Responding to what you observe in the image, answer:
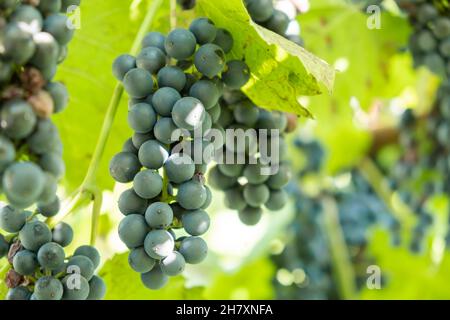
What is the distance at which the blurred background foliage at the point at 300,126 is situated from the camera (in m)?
1.81

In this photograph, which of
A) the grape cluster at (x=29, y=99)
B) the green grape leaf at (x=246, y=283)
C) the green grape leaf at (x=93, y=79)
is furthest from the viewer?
the green grape leaf at (x=246, y=283)

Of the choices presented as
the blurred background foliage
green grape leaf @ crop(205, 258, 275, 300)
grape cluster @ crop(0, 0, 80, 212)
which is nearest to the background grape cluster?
grape cluster @ crop(0, 0, 80, 212)

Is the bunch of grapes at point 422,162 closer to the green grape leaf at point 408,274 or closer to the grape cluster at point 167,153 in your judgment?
the green grape leaf at point 408,274

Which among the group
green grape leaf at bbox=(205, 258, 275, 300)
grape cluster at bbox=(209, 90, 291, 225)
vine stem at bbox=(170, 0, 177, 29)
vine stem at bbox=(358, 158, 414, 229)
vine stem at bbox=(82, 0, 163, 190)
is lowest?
green grape leaf at bbox=(205, 258, 275, 300)

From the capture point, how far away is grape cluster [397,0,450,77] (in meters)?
1.98


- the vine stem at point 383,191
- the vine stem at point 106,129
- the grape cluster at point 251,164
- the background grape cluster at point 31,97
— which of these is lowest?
Answer: the vine stem at point 383,191

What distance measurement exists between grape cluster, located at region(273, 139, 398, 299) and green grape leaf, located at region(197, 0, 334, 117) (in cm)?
179

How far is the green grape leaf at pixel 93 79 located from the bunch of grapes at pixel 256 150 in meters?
0.31

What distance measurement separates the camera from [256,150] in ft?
5.22

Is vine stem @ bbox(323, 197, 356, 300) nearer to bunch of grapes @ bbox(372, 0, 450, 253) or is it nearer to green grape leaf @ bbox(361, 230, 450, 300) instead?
green grape leaf @ bbox(361, 230, 450, 300)

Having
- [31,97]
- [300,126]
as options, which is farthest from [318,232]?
[31,97]

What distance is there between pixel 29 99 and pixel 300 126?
66.4 inches

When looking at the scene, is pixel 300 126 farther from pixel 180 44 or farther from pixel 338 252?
pixel 180 44

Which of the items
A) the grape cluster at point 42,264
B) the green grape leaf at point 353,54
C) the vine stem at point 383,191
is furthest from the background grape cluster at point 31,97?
the vine stem at point 383,191
